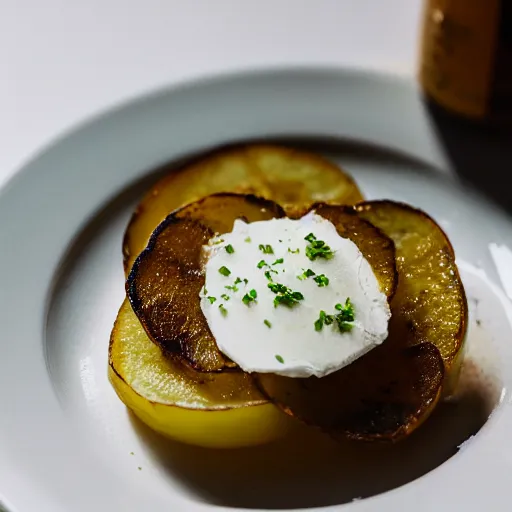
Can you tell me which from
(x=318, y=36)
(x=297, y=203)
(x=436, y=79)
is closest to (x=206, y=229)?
(x=297, y=203)

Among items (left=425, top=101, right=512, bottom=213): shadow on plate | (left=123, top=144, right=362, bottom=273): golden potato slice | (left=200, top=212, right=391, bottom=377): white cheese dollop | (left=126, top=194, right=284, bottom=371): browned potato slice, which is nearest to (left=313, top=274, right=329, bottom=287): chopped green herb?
(left=200, top=212, right=391, bottom=377): white cheese dollop

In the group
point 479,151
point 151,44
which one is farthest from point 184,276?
point 151,44

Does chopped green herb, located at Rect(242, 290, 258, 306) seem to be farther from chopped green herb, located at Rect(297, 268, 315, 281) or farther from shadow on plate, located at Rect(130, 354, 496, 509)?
shadow on plate, located at Rect(130, 354, 496, 509)

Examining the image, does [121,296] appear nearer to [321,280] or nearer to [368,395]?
[321,280]

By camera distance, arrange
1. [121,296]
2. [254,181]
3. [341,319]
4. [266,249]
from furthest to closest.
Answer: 1. [254,181]
2. [121,296]
3. [266,249]
4. [341,319]

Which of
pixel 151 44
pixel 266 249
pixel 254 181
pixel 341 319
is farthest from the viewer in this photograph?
pixel 151 44

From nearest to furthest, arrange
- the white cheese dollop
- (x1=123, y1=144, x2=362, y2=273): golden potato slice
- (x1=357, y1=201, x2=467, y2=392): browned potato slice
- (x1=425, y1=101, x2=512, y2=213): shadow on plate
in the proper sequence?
1. the white cheese dollop
2. (x1=357, y1=201, x2=467, y2=392): browned potato slice
3. (x1=123, y1=144, x2=362, y2=273): golden potato slice
4. (x1=425, y1=101, x2=512, y2=213): shadow on plate
